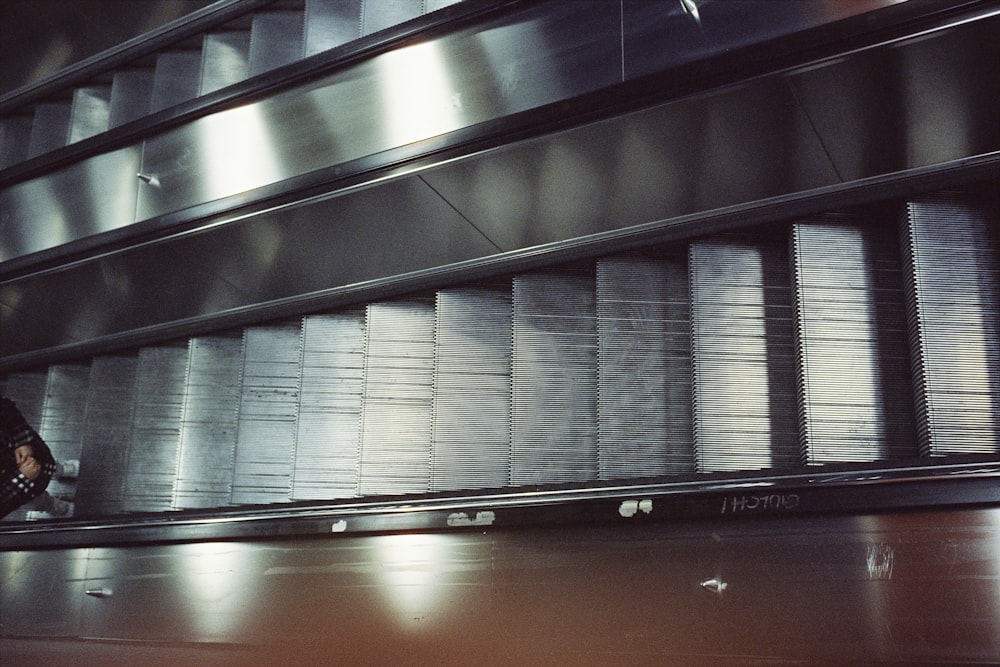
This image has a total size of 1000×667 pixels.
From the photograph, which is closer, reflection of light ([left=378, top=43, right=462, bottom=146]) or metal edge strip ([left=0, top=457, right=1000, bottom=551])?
metal edge strip ([left=0, top=457, right=1000, bottom=551])

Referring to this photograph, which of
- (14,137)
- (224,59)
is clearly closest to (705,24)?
(224,59)

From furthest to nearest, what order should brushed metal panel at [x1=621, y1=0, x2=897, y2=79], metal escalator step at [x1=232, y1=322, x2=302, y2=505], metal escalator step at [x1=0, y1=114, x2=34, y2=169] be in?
metal escalator step at [x1=0, y1=114, x2=34, y2=169] < metal escalator step at [x1=232, y1=322, x2=302, y2=505] < brushed metal panel at [x1=621, y1=0, x2=897, y2=79]

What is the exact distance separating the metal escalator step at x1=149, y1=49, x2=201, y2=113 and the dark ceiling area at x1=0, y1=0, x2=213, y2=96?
0.34m

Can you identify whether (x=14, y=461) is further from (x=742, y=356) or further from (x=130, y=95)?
(x=742, y=356)

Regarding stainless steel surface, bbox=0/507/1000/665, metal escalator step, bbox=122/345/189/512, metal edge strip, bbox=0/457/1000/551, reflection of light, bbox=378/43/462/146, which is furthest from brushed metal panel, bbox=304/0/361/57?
stainless steel surface, bbox=0/507/1000/665

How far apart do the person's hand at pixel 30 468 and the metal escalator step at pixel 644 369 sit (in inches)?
96.8

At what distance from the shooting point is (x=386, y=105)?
3582mm

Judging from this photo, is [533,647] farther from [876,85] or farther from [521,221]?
[876,85]

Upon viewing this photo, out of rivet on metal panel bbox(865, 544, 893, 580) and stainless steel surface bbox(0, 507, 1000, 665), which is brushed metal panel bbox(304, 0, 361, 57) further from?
rivet on metal panel bbox(865, 544, 893, 580)

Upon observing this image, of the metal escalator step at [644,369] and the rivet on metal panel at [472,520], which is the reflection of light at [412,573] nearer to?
the rivet on metal panel at [472,520]

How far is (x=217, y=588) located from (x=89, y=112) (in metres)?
3.61

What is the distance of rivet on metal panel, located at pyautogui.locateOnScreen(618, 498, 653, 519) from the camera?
2.87m

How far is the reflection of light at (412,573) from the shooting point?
10.8 ft

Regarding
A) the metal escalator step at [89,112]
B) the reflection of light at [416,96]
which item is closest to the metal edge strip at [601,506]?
the reflection of light at [416,96]
